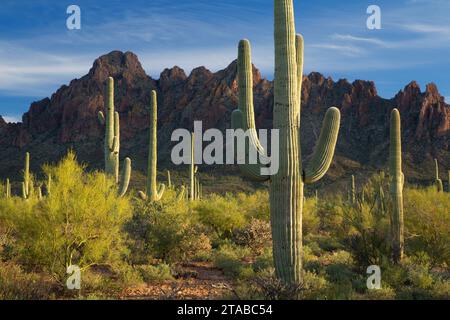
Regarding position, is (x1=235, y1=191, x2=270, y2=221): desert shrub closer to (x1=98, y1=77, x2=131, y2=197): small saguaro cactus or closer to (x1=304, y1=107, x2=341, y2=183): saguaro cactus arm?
(x1=98, y1=77, x2=131, y2=197): small saguaro cactus

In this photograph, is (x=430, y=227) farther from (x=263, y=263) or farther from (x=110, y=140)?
(x=110, y=140)

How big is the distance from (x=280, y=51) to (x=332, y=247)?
10.2 meters

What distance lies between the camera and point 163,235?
1324cm

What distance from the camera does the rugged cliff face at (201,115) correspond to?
215 feet

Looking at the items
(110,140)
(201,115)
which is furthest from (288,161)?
(201,115)

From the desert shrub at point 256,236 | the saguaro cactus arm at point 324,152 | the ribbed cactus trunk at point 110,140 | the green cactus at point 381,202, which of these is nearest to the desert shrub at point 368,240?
the green cactus at point 381,202

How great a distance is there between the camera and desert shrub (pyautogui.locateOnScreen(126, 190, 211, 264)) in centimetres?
1321

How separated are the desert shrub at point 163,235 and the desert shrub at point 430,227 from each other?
6.41 metres

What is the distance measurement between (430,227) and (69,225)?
9.61 metres

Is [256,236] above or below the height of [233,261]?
above

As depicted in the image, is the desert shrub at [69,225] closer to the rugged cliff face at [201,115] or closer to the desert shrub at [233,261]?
the desert shrub at [233,261]

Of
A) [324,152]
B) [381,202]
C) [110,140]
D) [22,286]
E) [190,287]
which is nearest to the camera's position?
[22,286]

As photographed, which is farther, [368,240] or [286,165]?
[368,240]

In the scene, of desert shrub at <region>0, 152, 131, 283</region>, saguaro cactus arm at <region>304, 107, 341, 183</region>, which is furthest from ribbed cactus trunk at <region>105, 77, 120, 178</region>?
saguaro cactus arm at <region>304, 107, 341, 183</region>
